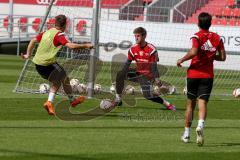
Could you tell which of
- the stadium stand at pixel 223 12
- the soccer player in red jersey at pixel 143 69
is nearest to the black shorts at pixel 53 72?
the soccer player in red jersey at pixel 143 69

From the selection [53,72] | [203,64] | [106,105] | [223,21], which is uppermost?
[223,21]

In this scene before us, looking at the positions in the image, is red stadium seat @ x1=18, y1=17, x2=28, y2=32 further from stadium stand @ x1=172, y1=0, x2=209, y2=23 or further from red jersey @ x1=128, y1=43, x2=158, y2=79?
red jersey @ x1=128, y1=43, x2=158, y2=79

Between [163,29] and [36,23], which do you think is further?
[36,23]

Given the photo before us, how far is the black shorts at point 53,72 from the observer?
16.0 meters

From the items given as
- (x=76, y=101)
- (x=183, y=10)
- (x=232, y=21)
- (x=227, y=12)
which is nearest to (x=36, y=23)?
(x=183, y=10)

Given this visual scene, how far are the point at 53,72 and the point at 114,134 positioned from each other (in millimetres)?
3786

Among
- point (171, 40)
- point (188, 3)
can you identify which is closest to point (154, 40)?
point (171, 40)

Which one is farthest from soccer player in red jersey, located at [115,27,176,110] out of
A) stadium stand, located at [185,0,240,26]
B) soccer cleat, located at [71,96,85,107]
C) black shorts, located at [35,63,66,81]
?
stadium stand, located at [185,0,240,26]

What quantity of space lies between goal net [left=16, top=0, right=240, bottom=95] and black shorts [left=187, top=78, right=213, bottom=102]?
9.25 metres

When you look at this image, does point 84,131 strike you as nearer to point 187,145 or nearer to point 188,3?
point 187,145

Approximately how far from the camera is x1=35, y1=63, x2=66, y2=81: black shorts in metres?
16.0

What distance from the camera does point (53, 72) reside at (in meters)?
16.2

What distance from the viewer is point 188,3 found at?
31.8 metres

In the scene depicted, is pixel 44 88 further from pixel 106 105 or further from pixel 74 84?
pixel 106 105
